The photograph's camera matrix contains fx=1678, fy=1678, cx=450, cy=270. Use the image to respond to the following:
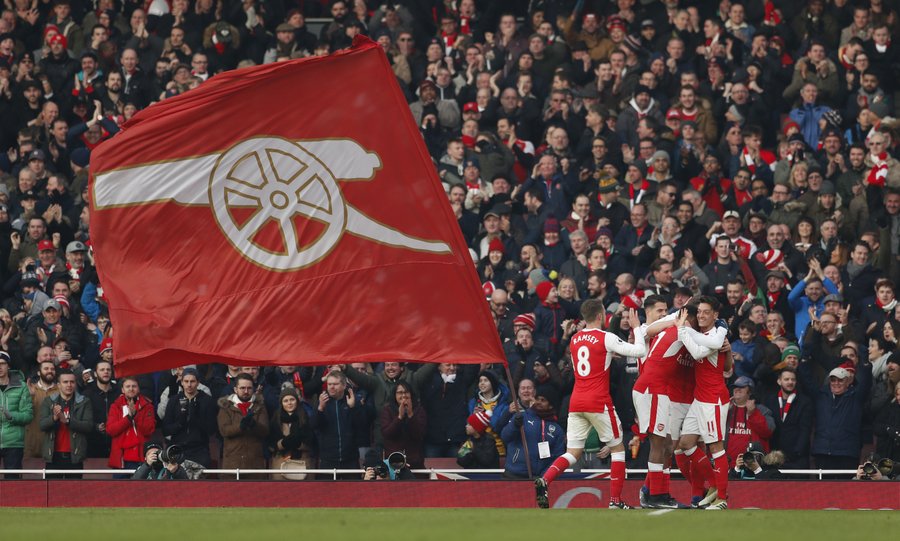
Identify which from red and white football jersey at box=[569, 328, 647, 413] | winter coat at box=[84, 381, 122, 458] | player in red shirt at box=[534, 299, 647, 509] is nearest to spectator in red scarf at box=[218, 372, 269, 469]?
winter coat at box=[84, 381, 122, 458]

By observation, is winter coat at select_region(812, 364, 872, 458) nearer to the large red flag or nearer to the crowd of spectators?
the crowd of spectators

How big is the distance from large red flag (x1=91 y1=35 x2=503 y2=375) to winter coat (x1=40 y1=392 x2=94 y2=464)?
4.84 meters

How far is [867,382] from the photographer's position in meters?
19.4

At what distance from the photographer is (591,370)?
16859 mm

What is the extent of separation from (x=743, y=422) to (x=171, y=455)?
21.5 ft

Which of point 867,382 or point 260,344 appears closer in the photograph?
point 260,344

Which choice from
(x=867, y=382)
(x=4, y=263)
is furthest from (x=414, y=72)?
(x=867, y=382)

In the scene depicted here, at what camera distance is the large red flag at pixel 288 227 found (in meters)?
16.2

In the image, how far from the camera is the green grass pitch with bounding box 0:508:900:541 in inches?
501

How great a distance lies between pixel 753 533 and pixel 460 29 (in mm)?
16045

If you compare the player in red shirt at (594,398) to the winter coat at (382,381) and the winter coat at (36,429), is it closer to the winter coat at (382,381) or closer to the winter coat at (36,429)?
the winter coat at (382,381)

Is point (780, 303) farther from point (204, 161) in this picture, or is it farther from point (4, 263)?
point (4, 263)

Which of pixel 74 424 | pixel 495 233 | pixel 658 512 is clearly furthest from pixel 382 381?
pixel 658 512

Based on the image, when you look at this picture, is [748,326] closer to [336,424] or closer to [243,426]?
[336,424]
